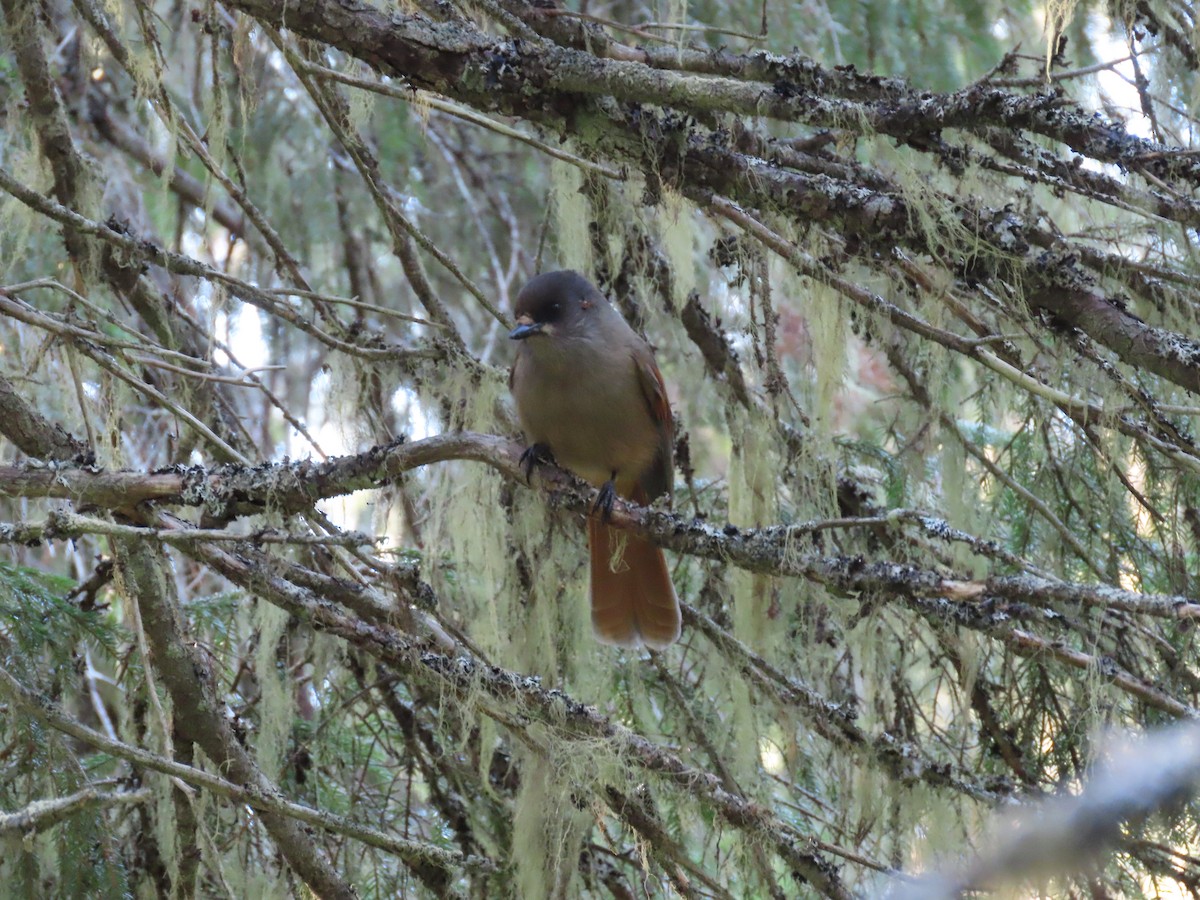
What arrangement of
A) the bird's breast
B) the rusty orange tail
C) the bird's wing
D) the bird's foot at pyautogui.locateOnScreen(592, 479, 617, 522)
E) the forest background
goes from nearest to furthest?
the forest background → the bird's foot at pyautogui.locateOnScreen(592, 479, 617, 522) → the rusty orange tail → the bird's breast → the bird's wing

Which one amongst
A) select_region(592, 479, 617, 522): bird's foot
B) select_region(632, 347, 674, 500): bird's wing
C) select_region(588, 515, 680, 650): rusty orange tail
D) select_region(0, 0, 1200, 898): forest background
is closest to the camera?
select_region(0, 0, 1200, 898): forest background

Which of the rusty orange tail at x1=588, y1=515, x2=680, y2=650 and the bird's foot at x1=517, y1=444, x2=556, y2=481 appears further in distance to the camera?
the rusty orange tail at x1=588, y1=515, x2=680, y2=650

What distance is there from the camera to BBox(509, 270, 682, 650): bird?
4.12 m

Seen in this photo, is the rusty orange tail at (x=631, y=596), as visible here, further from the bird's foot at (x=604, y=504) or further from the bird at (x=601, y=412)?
the bird's foot at (x=604, y=504)

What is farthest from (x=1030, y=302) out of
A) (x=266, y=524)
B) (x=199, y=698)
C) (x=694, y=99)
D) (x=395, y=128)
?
(x=395, y=128)

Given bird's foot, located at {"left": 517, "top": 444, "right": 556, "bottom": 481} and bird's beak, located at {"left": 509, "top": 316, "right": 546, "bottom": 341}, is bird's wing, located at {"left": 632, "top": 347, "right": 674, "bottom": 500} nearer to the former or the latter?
bird's beak, located at {"left": 509, "top": 316, "right": 546, "bottom": 341}

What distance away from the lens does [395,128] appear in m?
5.50

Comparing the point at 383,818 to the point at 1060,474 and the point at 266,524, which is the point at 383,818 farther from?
the point at 1060,474

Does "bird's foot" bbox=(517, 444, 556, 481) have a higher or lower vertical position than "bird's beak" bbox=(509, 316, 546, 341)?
lower

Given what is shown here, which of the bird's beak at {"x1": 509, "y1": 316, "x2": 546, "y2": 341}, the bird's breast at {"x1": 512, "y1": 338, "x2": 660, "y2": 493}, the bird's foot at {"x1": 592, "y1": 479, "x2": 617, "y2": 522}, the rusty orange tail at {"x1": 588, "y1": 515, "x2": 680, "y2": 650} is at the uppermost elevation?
the bird's beak at {"x1": 509, "y1": 316, "x2": 546, "y2": 341}

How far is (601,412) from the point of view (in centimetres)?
433

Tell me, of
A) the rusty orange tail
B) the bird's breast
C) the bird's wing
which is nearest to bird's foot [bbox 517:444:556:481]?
the bird's breast

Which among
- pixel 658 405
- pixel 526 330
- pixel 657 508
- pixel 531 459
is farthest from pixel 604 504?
pixel 658 405

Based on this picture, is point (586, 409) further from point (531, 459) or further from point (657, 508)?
point (531, 459)
